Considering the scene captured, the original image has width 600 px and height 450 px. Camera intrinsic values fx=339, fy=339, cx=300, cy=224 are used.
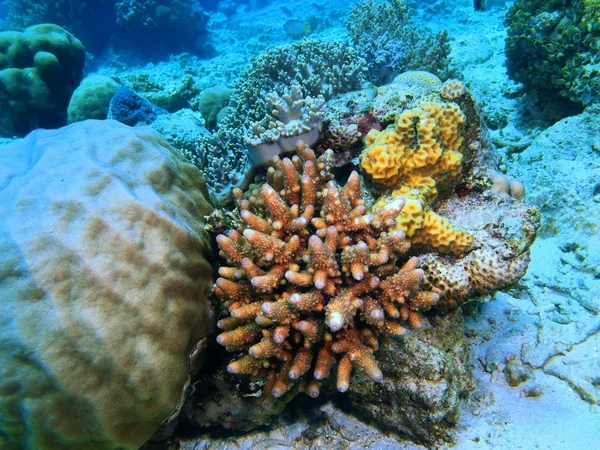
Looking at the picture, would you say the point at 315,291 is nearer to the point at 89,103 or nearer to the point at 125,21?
the point at 89,103

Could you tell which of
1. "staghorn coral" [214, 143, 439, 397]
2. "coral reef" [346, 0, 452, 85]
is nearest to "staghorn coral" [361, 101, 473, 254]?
"staghorn coral" [214, 143, 439, 397]

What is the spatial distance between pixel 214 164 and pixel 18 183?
6.39ft

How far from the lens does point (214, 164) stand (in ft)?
13.6

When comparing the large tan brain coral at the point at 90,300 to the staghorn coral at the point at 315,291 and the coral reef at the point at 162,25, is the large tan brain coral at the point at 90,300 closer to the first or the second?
the staghorn coral at the point at 315,291

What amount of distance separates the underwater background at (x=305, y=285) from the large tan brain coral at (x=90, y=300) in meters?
0.01

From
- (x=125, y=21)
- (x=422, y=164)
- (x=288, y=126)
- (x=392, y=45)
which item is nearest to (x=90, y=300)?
(x=288, y=126)

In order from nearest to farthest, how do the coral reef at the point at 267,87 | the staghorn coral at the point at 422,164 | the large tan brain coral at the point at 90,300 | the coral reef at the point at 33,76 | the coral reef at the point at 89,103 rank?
1. the large tan brain coral at the point at 90,300
2. the staghorn coral at the point at 422,164
3. the coral reef at the point at 267,87
4. the coral reef at the point at 89,103
5. the coral reef at the point at 33,76

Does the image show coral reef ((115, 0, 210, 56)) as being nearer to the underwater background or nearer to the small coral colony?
the underwater background

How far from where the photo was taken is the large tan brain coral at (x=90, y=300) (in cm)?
222

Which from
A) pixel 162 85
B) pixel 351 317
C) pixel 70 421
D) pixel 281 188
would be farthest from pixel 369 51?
pixel 162 85

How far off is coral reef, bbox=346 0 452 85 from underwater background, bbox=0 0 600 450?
213 cm

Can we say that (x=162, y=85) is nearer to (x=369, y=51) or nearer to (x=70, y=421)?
(x=369, y=51)

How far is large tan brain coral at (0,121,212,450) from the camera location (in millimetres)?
2217

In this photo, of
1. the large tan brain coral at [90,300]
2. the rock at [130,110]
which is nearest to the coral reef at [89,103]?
the rock at [130,110]
